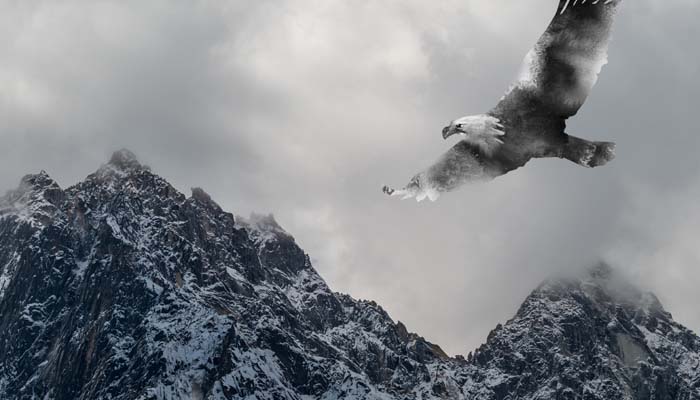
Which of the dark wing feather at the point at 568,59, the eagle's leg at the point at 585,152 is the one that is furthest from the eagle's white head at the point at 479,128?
the eagle's leg at the point at 585,152

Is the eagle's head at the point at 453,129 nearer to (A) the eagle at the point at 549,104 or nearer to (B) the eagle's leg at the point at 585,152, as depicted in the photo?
(A) the eagle at the point at 549,104

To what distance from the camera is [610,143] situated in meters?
23.3

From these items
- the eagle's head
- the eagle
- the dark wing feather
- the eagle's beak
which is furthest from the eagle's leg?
the eagle's beak

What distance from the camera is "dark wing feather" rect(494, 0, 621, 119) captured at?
21.5 metres

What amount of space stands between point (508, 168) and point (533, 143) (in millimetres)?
1353

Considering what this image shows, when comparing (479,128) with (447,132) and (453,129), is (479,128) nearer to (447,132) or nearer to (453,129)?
(453,129)

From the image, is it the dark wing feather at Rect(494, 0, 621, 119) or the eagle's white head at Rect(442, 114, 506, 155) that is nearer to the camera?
the dark wing feather at Rect(494, 0, 621, 119)

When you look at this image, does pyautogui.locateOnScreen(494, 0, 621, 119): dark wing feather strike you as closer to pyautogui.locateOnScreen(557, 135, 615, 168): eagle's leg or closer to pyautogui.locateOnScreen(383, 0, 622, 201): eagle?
pyautogui.locateOnScreen(383, 0, 622, 201): eagle

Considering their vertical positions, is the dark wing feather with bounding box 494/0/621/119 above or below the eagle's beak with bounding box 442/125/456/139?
above

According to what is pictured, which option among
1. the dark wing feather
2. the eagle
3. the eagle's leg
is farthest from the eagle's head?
the eagle's leg

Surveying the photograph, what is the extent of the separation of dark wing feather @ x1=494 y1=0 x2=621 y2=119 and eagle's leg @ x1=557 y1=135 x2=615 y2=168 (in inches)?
43.5

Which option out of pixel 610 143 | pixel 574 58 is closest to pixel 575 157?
pixel 610 143

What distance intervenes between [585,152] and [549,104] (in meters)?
1.56

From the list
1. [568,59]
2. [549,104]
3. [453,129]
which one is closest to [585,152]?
[549,104]
